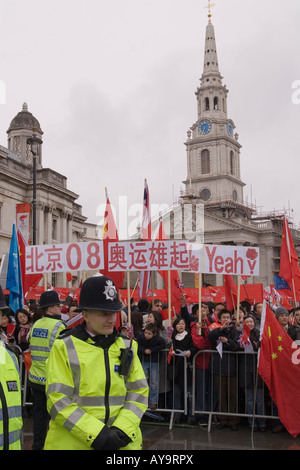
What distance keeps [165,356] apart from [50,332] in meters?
2.93

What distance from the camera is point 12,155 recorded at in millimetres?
47031

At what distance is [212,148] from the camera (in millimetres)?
73438

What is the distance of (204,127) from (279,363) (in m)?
69.8

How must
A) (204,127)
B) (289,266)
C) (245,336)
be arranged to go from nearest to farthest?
(245,336)
(289,266)
(204,127)

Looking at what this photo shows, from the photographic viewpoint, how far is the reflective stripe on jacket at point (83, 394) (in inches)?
125

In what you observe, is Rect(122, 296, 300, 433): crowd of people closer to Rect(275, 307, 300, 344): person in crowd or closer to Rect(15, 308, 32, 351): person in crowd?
Rect(275, 307, 300, 344): person in crowd

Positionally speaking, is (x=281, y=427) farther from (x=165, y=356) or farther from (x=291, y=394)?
(x=165, y=356)

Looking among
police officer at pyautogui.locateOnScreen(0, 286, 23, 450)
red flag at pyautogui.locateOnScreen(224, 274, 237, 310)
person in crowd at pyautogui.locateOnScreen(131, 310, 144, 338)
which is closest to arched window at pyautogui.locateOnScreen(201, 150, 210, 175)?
red flag at pyautogui.locateOnScreen(224, 274, 237, 310)

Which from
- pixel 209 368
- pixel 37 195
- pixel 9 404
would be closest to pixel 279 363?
pixel 209 368

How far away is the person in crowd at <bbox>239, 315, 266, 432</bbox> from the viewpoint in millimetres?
7711

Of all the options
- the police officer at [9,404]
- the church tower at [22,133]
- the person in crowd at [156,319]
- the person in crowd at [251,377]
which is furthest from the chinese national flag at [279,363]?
the church tower at [22,133]

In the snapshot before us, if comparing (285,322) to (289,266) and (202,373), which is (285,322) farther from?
(289,266)

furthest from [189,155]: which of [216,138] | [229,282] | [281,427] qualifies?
[281,427]

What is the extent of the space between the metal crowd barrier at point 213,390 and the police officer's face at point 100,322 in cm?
488
